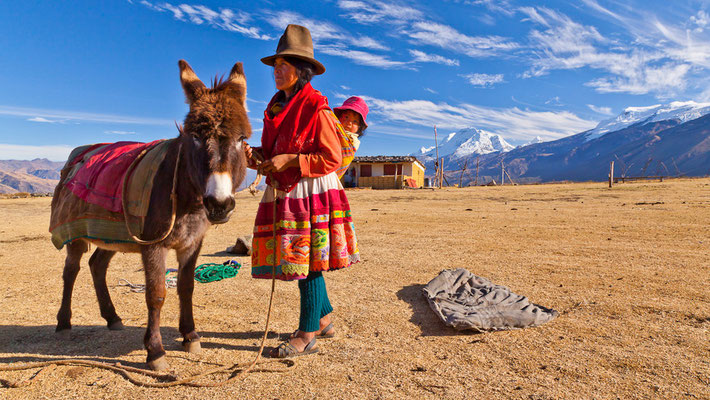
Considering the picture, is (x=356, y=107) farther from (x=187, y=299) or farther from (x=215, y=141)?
(x=187, y=299)

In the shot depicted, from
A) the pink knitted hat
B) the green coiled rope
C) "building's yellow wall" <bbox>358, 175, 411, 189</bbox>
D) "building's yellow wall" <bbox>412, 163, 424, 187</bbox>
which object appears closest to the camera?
the pink knitted hat

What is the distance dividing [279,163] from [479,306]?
2801 millimetres

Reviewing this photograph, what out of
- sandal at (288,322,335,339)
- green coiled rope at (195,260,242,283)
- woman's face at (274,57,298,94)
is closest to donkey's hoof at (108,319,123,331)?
green coiled rope at (195,260,242,283)

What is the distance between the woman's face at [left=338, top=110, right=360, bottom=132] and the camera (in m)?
3.82

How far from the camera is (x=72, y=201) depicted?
3.65 meters

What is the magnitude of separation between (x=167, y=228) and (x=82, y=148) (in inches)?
93.9

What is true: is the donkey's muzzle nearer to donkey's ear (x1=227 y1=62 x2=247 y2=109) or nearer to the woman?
the woman

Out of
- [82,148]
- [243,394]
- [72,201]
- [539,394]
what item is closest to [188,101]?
[72,201]

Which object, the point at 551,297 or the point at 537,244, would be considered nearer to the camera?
the point at 551,297

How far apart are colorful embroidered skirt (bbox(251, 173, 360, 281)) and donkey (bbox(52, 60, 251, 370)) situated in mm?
473

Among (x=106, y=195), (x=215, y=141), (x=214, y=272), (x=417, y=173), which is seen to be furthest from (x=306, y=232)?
(x=417, y=173)

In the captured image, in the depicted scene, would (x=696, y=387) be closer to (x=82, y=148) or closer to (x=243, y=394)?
(x=243, y=394)

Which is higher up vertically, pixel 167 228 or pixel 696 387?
pixel 167 228

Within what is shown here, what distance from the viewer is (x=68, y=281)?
4.09m
